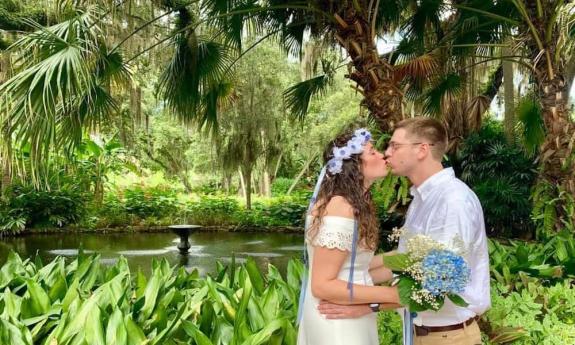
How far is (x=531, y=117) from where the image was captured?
22.8 feet

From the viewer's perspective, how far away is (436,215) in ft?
6.64

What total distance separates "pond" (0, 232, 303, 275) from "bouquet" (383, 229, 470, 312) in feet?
26.1

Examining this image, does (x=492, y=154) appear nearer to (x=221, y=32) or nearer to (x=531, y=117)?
(x=531, y=117)

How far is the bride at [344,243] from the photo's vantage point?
6.29 ft

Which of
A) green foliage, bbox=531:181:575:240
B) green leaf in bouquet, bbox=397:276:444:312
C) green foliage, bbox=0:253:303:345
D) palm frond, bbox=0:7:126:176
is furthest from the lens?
green foliage, bbox=531:181:575:240

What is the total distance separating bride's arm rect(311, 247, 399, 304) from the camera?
1.91 meters

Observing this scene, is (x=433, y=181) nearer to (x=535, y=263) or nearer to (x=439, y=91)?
A: (x=535, y=263)

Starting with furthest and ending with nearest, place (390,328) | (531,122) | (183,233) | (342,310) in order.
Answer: (183,233) < (531,122) < (390,328) < (342,310)

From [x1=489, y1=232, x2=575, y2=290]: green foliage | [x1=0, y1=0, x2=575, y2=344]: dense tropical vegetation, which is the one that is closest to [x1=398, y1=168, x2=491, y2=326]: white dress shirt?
[x1=0, y1=0, x2=575, y2=344]: dense tropical vegetation

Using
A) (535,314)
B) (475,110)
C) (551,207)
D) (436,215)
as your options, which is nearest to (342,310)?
(436,215)

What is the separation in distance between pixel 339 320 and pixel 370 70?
3376 millimetres

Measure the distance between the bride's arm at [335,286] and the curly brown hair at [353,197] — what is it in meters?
0.09

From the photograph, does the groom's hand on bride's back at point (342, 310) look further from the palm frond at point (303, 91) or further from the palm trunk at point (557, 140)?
the palm frond at point (303, 91)

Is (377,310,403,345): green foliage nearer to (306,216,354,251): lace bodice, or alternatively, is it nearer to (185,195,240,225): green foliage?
(306,216,354,251): lace bodice
